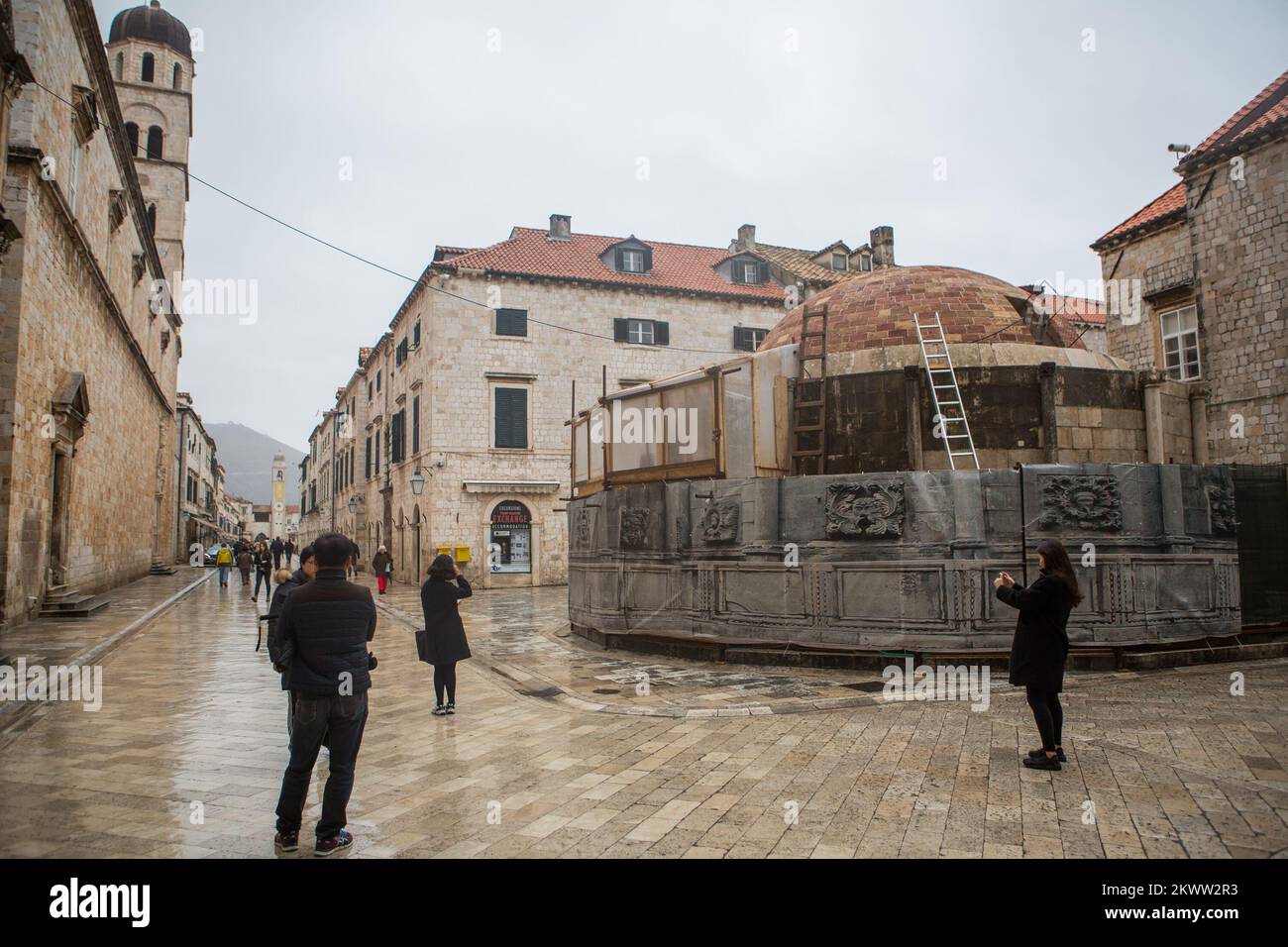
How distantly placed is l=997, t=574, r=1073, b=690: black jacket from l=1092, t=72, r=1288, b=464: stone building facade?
14938 mm

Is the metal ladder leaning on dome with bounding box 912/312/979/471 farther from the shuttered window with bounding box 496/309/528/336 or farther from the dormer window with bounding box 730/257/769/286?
the dormer window with bounding box 730/257/769/286

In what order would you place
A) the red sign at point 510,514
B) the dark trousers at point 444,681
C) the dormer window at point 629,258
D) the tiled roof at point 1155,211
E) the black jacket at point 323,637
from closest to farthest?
the black jacket at point 323,637
the dark trousers at point 444,681
the tiled roof at point 1155,211
the red sign at point 510,514
the dormer window at point 629,258

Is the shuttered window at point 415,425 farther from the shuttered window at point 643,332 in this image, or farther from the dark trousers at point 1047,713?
the dark trousers at point 1047,713

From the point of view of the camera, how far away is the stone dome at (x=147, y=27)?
41781 millimetres

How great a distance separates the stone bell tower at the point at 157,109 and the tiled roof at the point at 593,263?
21844mm

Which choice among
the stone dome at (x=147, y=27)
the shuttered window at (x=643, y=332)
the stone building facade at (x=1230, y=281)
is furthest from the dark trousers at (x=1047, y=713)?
the stone dome at (x=147, y=27)

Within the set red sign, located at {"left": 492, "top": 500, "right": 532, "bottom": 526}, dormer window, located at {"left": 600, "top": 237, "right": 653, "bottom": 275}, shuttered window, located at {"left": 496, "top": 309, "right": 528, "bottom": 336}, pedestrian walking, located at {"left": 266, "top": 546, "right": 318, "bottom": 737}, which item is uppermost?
dormer window, located at {"left": 600, "top": 237, "right": 653, "bottom": 275}

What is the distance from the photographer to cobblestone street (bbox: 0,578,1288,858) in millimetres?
4426

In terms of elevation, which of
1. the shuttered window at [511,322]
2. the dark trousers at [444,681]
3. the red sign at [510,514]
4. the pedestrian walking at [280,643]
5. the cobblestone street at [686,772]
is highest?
the shuttered window at [511,322]

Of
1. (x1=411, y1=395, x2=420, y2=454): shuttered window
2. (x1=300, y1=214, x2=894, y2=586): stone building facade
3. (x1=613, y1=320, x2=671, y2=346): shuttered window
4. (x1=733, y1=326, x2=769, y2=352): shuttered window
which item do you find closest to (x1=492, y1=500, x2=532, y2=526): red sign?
(x1=300, y1=214, x2=894, y2=586): stone building facade

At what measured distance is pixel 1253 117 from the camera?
19.8m

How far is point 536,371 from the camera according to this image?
30016 mm

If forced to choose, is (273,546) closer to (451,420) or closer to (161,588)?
(161,588)
